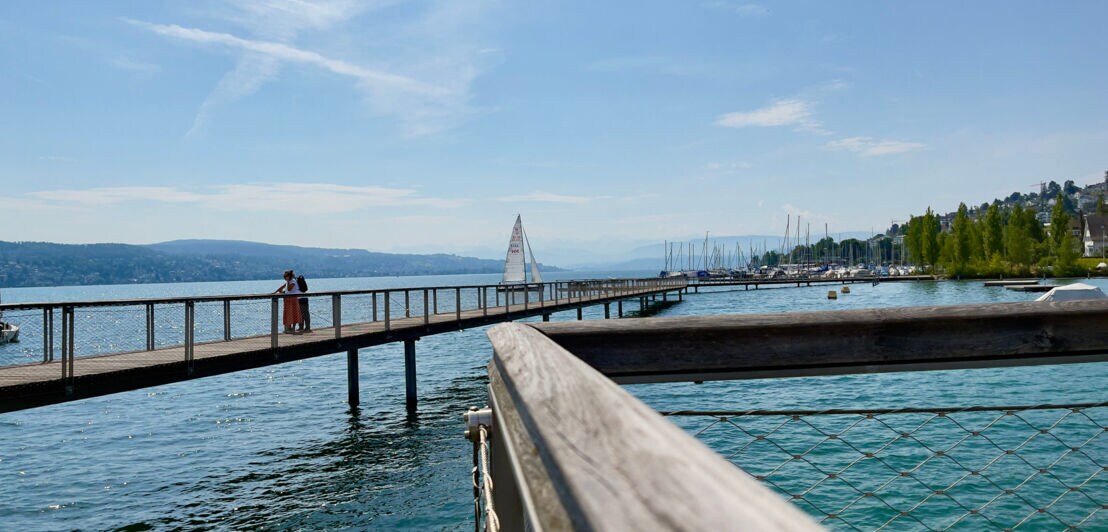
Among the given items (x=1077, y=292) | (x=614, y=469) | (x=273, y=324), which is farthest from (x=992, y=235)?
(x=614, y=469)

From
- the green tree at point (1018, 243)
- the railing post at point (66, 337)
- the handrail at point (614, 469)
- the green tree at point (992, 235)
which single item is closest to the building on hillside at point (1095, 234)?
the green tree at point (992, 235)

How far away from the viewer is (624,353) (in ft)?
8.91

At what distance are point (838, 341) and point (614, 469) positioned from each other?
7.32 ft

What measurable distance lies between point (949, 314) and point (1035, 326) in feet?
1.16

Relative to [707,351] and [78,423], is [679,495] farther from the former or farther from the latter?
[78,423]

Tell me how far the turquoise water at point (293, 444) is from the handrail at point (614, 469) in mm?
10015

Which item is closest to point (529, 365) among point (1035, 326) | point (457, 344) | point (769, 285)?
point (1035, 326)

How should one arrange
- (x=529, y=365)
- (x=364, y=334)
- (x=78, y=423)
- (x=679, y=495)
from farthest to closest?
(x=78, y=423), (x=364, y=334), (x=529, y=365), (x=679, y=495)

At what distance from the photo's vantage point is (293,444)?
Answer: 16.2 metres

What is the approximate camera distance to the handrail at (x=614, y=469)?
658mm

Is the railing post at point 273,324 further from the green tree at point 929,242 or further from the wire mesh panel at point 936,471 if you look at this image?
the green tree at point 929,242

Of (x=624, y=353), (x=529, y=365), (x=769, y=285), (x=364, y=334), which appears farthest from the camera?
(x=769, y=285)

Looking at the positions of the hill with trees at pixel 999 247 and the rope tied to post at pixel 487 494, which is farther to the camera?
the hill with trees at pixel 999 247

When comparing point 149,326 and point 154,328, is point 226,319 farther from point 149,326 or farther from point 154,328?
point 149,326
